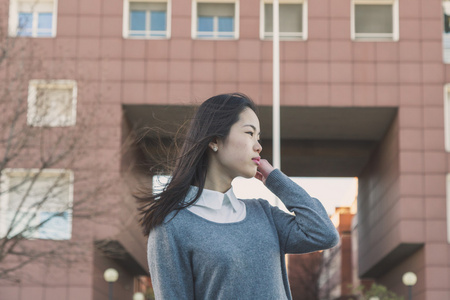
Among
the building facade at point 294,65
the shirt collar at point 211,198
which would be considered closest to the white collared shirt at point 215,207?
the shirt collar at point 211,198

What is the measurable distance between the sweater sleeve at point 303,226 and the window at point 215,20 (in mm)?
26679

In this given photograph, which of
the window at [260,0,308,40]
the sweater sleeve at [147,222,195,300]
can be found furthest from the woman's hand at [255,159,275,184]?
the window at [260,0,308,40]

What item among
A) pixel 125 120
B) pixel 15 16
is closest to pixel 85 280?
Answer: pixel 125 120

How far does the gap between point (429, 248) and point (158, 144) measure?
26.1 meters

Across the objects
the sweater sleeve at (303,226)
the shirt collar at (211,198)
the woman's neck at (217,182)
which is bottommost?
the sweater sleeve at (303,226)

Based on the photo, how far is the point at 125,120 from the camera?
29.9 metres

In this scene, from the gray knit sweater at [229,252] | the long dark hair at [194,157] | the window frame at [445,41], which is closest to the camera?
the gray knit sweater at [229,252]

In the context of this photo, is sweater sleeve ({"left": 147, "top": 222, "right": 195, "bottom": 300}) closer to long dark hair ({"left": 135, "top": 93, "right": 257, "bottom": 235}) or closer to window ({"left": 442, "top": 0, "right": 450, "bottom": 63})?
long dark hair ({"left": 135, "top": 93, "right": 257, "bottom": 235})

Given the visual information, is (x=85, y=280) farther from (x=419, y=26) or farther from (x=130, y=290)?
(x=419, y=26)

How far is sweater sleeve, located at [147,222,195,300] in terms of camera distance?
3059mm

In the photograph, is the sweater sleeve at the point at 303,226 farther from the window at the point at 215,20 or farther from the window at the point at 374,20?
the window at the point at 374,20

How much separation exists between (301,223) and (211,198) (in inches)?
12.3

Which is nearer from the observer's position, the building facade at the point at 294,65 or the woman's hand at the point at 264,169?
the woman's hand at the point at 264,169

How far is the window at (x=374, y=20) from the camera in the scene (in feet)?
97.8
